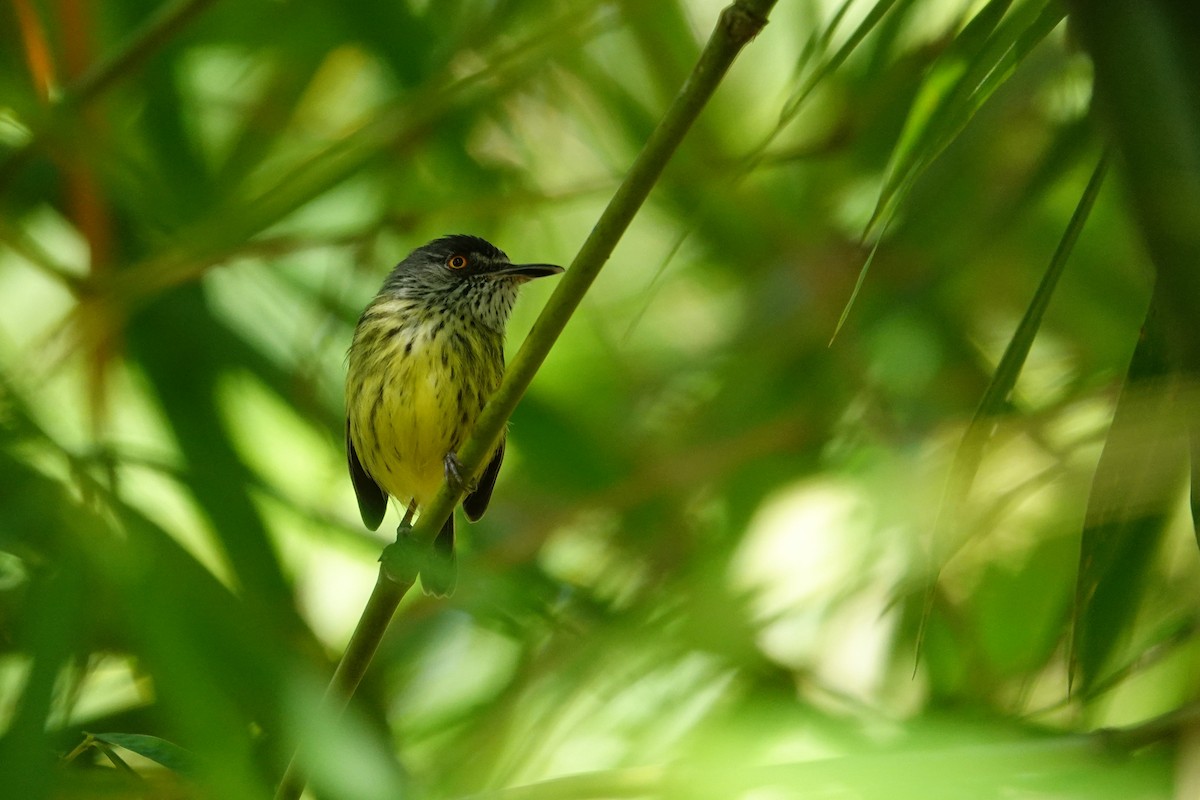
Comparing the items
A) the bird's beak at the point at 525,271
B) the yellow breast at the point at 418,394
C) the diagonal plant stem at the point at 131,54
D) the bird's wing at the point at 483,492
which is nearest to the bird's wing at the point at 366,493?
the yellow breast at the point at 418,394

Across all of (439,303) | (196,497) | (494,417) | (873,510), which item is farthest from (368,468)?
(494,417)

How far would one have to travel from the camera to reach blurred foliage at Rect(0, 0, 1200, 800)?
2107 mm

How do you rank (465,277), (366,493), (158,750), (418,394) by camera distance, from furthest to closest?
(366,493)
(465,277)
(418,394)
(158,750)

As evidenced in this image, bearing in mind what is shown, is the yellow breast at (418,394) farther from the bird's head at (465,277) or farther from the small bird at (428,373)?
the bird's head at (465,277)

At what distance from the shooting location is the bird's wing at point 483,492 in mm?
3750

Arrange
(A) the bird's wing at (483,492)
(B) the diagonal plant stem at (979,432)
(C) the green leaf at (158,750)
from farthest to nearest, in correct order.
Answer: (A) the bird's wing at (483,492)
(C) the green leaf at (158,750)
(B) the diagonal plant stem at (979,432)

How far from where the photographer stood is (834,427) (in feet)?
11.6

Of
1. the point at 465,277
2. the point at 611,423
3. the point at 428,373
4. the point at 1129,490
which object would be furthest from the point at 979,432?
the point at 465,277

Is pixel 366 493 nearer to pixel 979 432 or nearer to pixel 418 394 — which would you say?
pixel 418 394

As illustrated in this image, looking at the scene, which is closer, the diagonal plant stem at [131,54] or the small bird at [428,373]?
the diagonal plant stem at [131,54]

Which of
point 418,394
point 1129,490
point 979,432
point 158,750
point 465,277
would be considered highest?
point 465,277

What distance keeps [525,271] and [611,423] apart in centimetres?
52

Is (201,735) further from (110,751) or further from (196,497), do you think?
(196,497)

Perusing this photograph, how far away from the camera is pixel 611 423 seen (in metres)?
3.94
